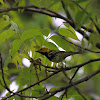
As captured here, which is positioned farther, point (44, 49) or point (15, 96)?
point (44, 49)

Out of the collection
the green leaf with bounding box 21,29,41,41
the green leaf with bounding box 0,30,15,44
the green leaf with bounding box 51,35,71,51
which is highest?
the green leaf with bounding box 0,30,15,44

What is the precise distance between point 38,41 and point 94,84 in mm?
4748

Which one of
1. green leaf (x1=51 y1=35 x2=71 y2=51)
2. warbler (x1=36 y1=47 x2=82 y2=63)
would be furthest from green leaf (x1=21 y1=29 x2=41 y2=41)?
warbler (x1=36 y1=47 x2=82 y2=63)

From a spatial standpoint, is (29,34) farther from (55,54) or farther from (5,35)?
(55,54)

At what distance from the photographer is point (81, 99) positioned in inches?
93.0

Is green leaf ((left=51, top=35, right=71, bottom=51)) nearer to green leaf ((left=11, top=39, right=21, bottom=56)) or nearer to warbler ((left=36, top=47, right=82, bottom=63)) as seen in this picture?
warbler ((left=36, top=47, right=82, bottom=63))

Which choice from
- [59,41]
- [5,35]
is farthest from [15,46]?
[59,41]

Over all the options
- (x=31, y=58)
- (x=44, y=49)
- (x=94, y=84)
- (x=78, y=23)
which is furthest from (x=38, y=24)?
(x=78, y=23)

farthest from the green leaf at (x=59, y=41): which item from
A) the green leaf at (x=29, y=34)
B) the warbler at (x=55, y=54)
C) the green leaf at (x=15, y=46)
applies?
the green leaf at (x=15, y=46)

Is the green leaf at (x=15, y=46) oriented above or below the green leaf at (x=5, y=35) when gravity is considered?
below

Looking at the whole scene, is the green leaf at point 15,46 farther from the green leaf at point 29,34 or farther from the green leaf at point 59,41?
the green leaf at point 59,41

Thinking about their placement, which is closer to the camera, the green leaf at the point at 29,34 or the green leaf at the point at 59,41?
the green leaf at the point at 29,34

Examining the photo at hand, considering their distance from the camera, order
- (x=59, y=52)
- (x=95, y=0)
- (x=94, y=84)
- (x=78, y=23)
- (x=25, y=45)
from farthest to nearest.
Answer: (x=94, y=84) → (x=59, y=52) → (x=25, y=45) → (x=78, y=23) → (x=95, y=0)

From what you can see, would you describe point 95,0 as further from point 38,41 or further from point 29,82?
point 29,82
